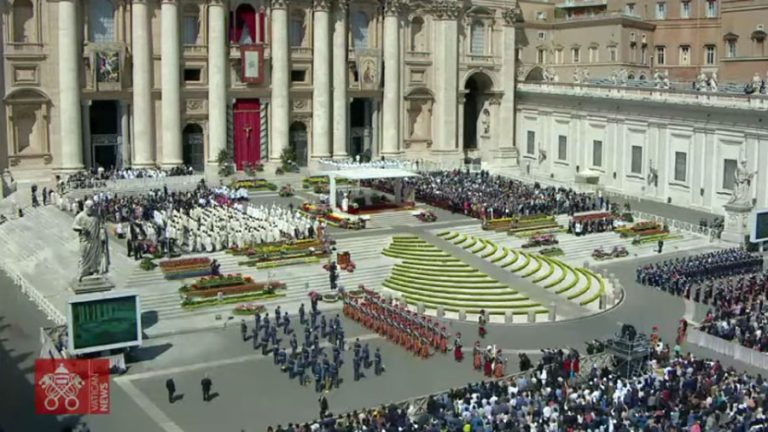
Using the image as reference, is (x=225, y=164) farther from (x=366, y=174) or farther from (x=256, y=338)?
(x=256, y=338)

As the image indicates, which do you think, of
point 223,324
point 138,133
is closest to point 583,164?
point 138,133

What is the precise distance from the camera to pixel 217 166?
2840 inches

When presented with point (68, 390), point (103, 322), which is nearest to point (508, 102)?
point (103, 322)

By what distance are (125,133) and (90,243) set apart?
35978 millimetres

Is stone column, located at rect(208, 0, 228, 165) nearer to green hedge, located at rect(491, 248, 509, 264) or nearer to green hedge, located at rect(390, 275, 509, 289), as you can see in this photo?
green hedge, located at rect(491, 248, 509, 264)

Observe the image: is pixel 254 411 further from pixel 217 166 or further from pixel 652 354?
pixel 217 166

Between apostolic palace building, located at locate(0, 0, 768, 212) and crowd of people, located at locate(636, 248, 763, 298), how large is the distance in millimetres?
10943

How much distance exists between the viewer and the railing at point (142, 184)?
204 feet

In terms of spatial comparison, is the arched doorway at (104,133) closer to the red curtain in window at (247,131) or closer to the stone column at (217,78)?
the stone column at (217,78)

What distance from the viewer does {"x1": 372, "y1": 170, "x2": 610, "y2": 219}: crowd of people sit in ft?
203

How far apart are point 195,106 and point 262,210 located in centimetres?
1977

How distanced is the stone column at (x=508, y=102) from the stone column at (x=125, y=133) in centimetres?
3172

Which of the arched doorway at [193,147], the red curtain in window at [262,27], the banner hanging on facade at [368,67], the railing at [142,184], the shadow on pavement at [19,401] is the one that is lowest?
the shadow on pavement at [19,401]

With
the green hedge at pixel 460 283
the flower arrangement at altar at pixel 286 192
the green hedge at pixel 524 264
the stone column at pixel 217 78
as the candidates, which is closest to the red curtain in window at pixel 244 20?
the stone column at pixel 217 78
